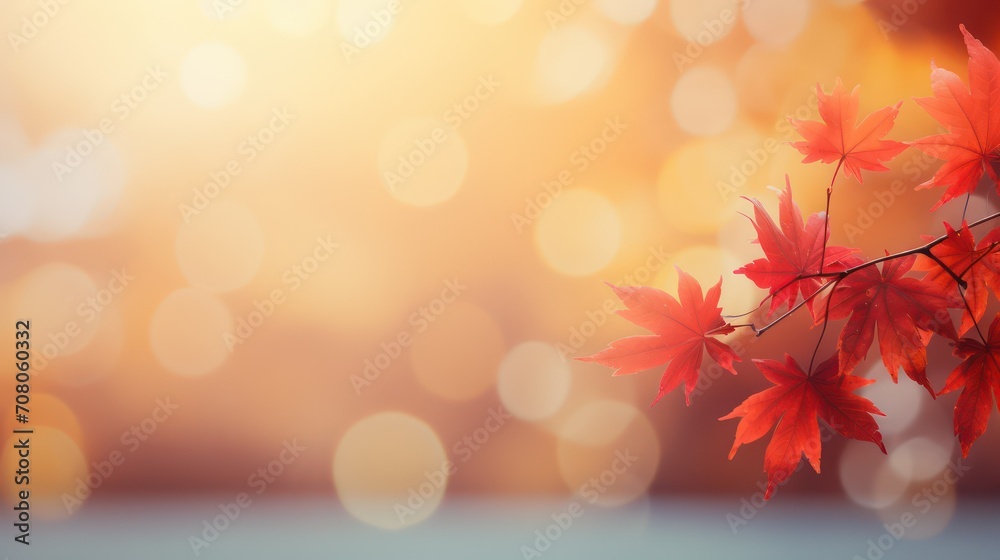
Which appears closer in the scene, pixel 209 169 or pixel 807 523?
pixel 807 523

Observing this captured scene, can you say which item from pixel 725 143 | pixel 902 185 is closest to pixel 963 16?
pixel 902 185

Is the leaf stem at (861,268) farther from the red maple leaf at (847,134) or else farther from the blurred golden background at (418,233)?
the blurred golden background at (418,233)

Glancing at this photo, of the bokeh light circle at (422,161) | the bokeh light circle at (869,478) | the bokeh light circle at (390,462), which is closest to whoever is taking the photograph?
the bokeh light circle at (869,478)

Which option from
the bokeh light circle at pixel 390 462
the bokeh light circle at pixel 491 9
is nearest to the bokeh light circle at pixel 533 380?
the bokeh light circle at pixel 390 462

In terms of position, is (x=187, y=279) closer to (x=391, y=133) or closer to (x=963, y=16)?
(x=391, y=133)

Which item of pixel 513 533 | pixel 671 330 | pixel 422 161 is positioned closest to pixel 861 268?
pixel 671 330

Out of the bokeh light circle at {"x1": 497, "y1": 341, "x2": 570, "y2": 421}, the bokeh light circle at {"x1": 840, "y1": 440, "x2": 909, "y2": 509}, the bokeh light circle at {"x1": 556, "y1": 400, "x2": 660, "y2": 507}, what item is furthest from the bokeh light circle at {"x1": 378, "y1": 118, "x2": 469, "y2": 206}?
the bokeh light circle at {"x1": 840, "y1": 440, "x2": 909, "y2": 509}

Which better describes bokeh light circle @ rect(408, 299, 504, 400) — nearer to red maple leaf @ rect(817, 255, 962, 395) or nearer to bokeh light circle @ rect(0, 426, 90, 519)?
bokeh light circle @ rect(0, 426, 90, 519)
